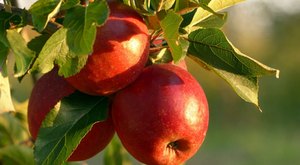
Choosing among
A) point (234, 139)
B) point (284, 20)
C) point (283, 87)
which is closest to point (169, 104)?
point (234, 139)

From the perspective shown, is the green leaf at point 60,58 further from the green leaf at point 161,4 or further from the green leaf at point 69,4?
the green leaf at point 161,4

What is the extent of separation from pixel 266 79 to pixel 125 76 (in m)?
12.5

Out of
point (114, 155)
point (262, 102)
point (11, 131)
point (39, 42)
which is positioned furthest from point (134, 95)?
point (262, 102)

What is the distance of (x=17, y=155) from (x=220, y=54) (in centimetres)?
66

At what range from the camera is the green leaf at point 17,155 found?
1460 millimetres

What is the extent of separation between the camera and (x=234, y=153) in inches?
452

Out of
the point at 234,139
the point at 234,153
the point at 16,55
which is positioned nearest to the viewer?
the point at 16,55

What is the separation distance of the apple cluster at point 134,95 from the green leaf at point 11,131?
595mm

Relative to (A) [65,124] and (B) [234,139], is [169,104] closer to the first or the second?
(A) [65,124]

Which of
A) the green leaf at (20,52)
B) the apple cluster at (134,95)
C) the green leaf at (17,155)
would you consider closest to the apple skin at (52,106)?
the apple cluster at (134,95)

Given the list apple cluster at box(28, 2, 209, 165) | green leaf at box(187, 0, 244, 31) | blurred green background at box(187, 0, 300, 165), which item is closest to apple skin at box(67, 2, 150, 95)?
apple cluster at box(28, 2, 209, 165)

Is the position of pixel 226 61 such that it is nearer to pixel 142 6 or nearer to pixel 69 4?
pixel 142 6

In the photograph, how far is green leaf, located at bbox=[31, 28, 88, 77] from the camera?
2.79 ft

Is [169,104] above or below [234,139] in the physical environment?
above
